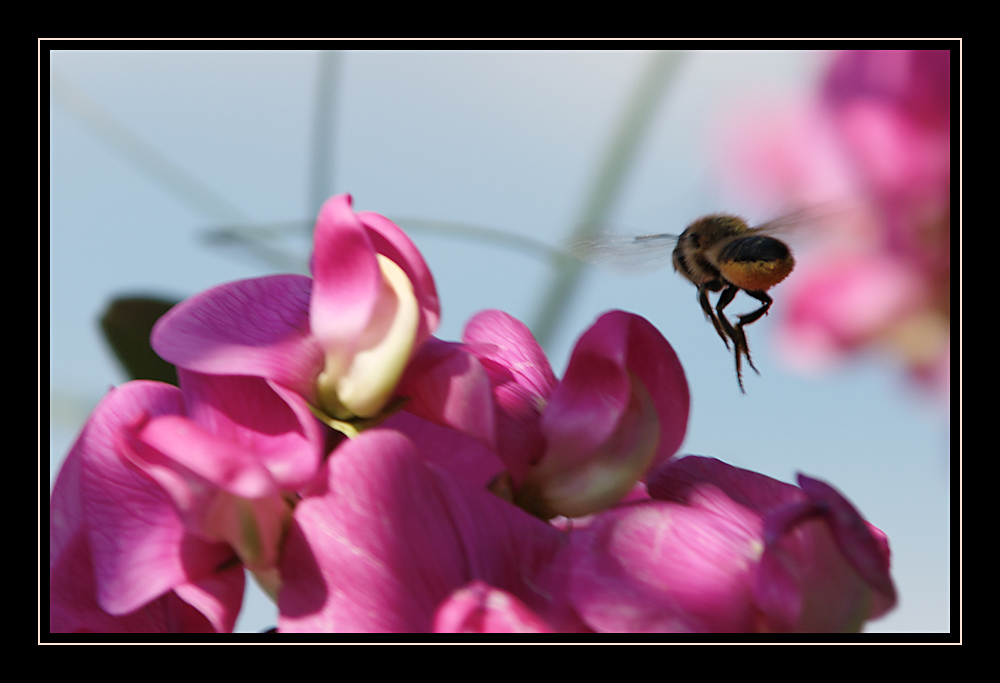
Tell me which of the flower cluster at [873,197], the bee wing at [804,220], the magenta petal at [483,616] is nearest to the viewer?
the magenta petal at [483,616]

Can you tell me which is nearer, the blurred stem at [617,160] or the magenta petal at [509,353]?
the magenta petal at [509,353]

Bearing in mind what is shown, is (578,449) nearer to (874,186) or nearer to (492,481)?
(492,481)

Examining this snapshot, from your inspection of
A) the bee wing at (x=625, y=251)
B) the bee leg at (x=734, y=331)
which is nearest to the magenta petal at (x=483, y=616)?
the bee leg at (x=734, y=331)

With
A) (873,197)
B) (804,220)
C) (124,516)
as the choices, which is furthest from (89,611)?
(873,197)

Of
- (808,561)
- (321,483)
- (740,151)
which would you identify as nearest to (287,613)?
(321,483)

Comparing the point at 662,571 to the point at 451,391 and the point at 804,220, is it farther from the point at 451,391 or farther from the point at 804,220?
the point at 804,220

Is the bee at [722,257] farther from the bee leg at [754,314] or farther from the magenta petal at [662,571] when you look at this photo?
the magenta petal at [662,571]

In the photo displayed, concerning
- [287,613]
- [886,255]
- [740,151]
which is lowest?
[287,613]
